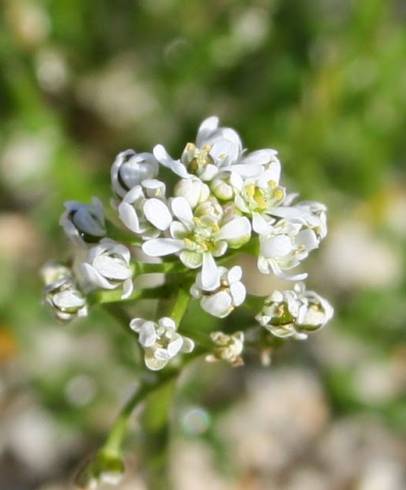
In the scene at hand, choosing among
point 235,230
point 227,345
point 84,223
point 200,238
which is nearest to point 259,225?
point 235,230

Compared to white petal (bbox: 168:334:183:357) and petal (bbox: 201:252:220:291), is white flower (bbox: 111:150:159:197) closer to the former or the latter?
petal (bbox: 201:252:220:291)

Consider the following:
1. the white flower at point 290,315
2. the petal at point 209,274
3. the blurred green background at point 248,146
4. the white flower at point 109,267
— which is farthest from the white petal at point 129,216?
the blurred green background at point 248,146

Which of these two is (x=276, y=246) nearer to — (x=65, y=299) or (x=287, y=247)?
(x=287, y=247)

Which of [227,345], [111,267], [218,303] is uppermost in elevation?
[111,267]

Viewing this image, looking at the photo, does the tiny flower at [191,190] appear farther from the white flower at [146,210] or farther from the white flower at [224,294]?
the white flower at [224,294]

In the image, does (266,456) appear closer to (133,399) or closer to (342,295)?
(342,295)

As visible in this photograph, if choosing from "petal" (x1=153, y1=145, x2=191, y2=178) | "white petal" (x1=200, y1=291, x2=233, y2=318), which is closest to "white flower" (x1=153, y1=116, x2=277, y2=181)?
"petal" (x1=153, y1=145, x2=191, y2=178)
